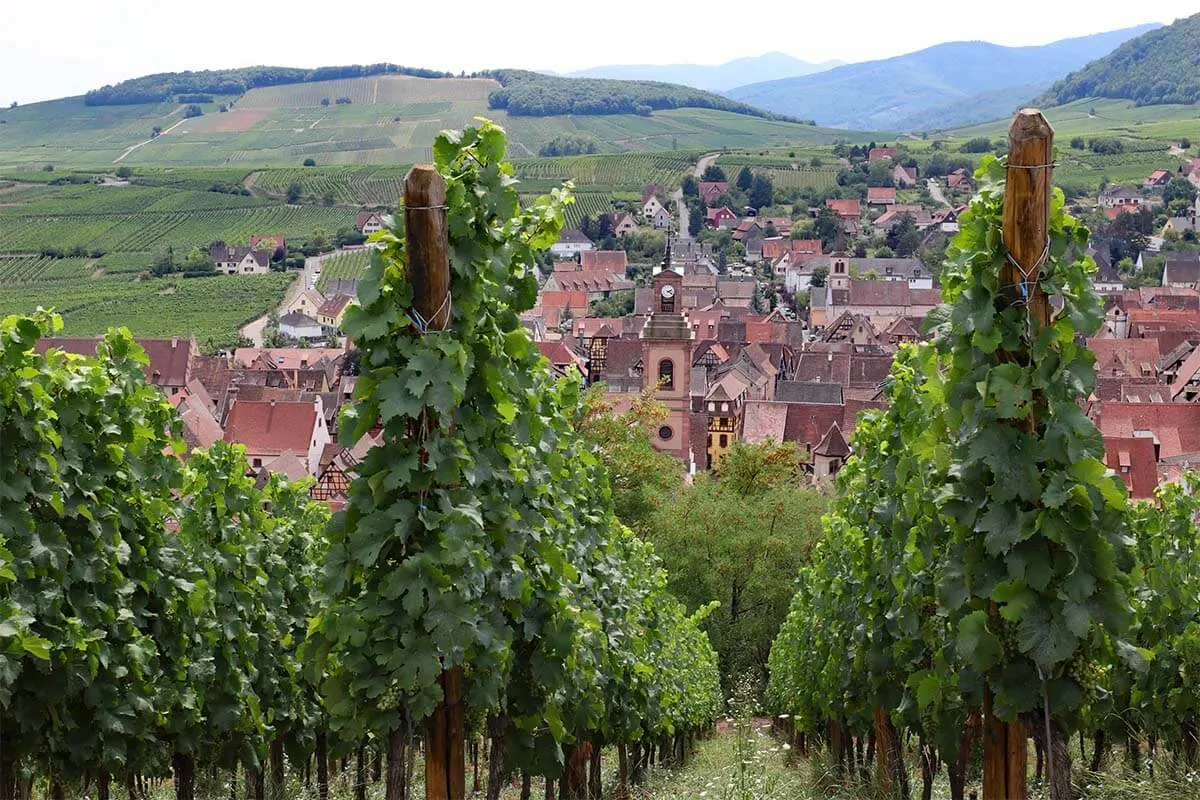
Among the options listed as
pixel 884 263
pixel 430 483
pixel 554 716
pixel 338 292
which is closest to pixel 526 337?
pixel 430 483

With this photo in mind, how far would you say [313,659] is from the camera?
29.3 feet

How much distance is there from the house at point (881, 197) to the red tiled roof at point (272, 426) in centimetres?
13228

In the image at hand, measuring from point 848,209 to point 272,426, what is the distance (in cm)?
12321

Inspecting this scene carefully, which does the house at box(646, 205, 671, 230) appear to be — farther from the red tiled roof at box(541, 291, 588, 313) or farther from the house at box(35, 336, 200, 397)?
the house at box(35, 336, 200, 397)

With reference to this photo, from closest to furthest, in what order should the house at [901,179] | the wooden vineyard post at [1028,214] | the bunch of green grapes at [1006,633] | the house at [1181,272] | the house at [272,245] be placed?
the wooden vineyard post at [1028,214], the bunch of green grapes at [1006,633], the house at [1181,272], the house at [272,245], the house at [901,179]

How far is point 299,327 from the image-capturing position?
115m

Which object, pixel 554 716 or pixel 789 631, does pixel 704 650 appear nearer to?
pixel 789 631

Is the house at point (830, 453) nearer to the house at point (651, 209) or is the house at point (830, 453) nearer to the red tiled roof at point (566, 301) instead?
the red tiled roof at point (566, 301)

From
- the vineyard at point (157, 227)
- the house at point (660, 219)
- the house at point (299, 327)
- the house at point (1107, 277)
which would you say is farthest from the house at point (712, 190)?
the house at point (299, 327)

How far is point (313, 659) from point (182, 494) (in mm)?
4890

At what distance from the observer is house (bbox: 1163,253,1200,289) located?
411ft

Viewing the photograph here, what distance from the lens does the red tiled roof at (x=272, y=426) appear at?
62219mm

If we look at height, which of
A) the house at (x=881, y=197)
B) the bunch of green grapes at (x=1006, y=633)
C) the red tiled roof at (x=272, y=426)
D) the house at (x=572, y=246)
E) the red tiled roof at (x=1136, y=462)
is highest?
the bunch of green grapes at (x=1006, y=633)

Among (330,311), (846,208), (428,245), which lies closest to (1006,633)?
(428,245)
